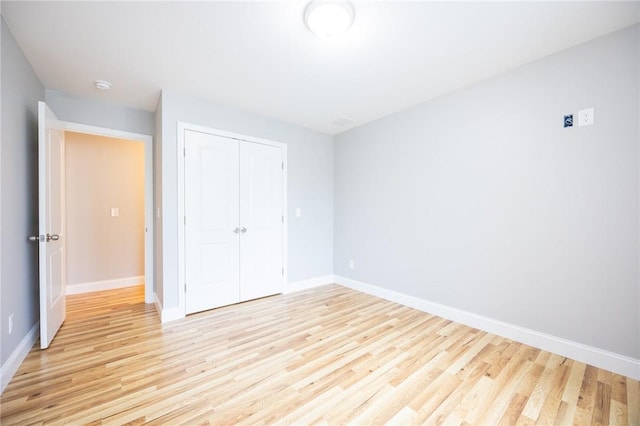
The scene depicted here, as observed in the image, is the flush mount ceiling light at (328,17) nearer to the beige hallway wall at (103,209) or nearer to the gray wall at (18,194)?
the gray wall at (18,194)

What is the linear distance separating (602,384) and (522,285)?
78 centimetres

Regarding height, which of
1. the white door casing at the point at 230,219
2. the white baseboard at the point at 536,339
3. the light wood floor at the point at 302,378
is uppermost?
the white door casing at the point at 230,219

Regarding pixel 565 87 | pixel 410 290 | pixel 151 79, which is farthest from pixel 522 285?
pixel 151 79

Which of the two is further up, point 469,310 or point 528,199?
point 528,199

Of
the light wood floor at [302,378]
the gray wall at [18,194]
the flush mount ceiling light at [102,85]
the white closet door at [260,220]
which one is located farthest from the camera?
the white closet door at [260,220]

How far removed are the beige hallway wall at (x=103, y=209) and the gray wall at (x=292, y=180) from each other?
1.86 metres

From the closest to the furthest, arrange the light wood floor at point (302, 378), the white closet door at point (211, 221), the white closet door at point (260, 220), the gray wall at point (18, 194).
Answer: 1. the light wood floor at point (302, 378)
2. the gray wall at point (18, 194)
3. the white closet door at point (211, 221)
4. the white closet door at point (260, 220)

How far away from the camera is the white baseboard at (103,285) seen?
3732mm

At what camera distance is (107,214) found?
13.1ft

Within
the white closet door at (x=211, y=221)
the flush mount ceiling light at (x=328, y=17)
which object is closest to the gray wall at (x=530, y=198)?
the flush mount ceiling light at (x=328, y=17)

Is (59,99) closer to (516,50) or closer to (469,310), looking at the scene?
(516,50)

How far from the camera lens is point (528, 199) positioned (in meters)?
2.31

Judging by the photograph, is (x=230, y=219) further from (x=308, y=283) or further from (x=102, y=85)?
(x=102, y=85)

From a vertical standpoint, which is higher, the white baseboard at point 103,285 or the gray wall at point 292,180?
the gray wall at point 292,180
